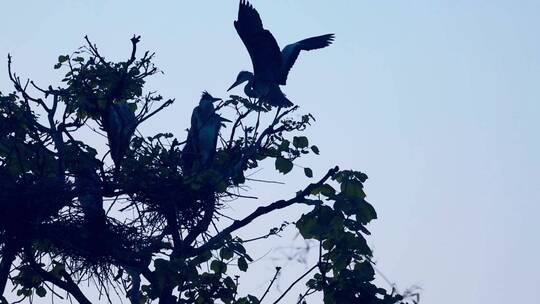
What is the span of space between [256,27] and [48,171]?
4052 millimetres

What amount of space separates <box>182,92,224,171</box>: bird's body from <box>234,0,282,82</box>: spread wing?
563 mm

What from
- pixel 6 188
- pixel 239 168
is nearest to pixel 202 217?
pixel 239 168

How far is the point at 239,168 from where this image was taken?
7.77 meters

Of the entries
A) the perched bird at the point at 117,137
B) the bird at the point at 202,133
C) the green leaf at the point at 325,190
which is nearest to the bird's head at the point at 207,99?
the bird at the point at 202,133

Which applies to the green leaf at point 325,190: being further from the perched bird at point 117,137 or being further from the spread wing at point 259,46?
the spread wing at point 259,46

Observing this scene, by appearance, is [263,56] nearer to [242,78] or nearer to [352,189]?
[242,78]

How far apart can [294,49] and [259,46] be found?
1.31 feet

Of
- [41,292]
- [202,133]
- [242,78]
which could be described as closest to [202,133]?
[202,133]

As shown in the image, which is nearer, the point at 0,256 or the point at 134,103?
the point at 0,256

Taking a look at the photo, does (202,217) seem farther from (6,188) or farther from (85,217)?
(6,188)

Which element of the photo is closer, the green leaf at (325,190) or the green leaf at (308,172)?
the green leaf at (325,190)

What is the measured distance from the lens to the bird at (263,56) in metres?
10.3

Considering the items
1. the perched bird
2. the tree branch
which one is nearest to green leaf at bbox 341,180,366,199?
the tree branch

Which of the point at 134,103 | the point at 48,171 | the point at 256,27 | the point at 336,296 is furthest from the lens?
the point at 256,27
